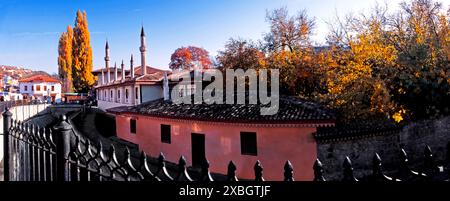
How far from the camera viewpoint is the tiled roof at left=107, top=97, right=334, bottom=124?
33.0 feet

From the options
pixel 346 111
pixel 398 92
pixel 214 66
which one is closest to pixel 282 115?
pixel 346 111

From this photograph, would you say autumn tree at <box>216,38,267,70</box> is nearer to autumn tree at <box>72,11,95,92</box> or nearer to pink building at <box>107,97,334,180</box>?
pink building at <box>107,97,334,180</box>

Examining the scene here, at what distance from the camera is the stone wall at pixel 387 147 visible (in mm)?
9852

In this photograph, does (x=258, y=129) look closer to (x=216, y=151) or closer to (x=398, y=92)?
(x=216, y=151)

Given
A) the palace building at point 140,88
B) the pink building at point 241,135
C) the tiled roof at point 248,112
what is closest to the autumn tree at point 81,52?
the palace building at point 140,88

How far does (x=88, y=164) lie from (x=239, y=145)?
29.9ft

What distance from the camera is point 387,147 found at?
33.8 feet

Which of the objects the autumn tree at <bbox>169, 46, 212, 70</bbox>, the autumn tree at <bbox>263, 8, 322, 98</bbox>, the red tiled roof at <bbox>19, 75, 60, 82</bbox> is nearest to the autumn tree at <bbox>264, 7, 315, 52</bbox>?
the autumn tree at <bbox>263, 8, 322, 98</bbox>

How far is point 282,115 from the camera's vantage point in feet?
34.5

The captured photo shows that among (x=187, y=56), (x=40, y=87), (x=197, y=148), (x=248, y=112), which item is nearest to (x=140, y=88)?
(x=197, y=148)

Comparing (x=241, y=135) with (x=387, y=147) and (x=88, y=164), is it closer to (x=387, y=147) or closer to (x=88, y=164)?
(x=387, y=147)

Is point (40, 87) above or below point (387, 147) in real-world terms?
above
